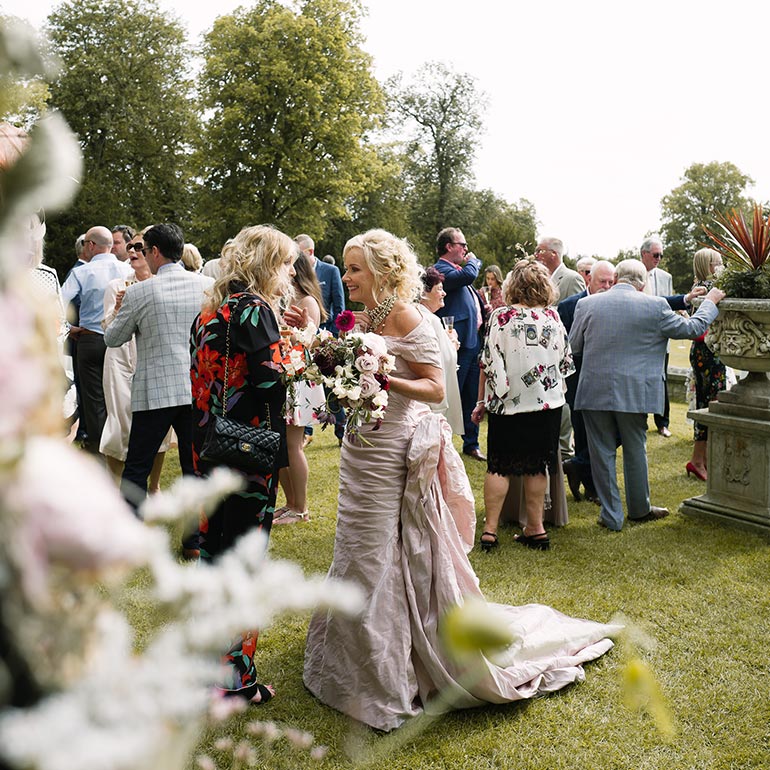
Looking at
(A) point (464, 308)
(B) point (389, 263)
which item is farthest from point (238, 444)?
(A) point (464, 308)

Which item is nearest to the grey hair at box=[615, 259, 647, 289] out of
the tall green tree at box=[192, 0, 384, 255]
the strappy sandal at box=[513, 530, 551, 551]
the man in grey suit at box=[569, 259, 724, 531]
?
the man in grey suit at box=[569, 259, 724, 531]

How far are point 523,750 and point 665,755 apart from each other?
0.61 metres

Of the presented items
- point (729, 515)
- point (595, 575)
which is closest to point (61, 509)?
point (595, 575)

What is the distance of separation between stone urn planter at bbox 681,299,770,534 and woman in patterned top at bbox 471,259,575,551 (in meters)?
1.74

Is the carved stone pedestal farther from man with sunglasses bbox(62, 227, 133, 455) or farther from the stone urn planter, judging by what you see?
man with sunglasses bbox(62, 227, 133, 455)

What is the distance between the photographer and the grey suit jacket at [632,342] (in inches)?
255

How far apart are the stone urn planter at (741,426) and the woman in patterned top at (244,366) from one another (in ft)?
15.2

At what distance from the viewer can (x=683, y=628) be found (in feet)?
15.3

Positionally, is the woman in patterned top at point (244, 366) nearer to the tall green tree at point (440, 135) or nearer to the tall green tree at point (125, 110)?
the tall green tree at point (125, 110)

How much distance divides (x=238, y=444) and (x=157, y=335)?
220cm

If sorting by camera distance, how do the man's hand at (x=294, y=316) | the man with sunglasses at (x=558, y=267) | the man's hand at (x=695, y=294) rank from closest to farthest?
the man's hand at (x=294, y=316) < the man's hand at (x=695, y=294) < the man with sunglasses at (x=558, y=267)

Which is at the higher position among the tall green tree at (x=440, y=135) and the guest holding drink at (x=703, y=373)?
the tall green tree at (x=440, y=135)

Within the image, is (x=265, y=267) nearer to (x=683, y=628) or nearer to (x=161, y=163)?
(x=683, y=628)

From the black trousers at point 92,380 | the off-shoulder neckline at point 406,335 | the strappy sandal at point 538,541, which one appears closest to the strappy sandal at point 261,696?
the off-shoulder neckline at point 406,335
